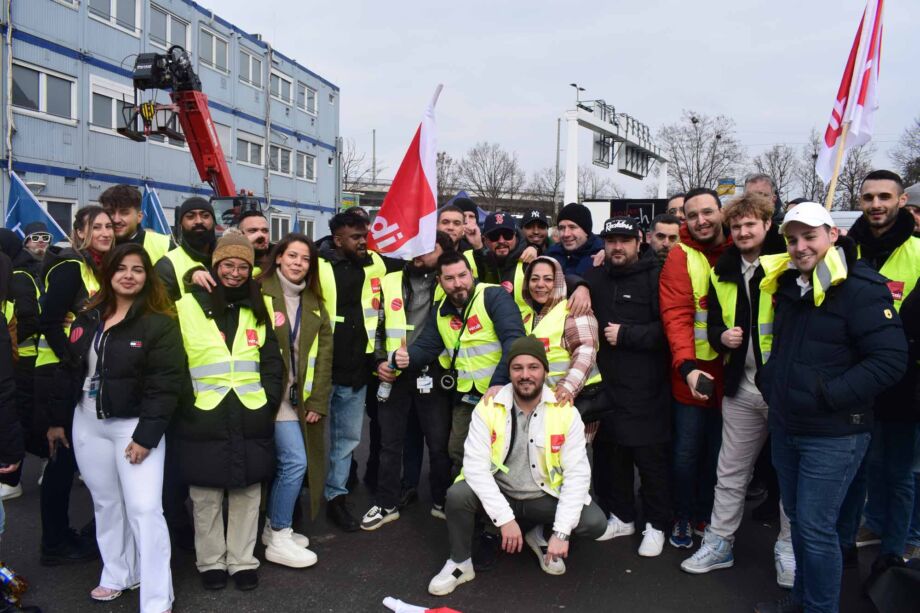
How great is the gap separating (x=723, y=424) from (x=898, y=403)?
0.94 meters

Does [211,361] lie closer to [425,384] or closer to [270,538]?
[270,538]

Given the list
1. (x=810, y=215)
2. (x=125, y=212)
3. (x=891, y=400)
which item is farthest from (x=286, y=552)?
(x=891, y=400)

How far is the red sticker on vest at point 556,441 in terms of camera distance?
3.96 meters

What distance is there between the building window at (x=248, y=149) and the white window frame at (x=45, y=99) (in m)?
7.62

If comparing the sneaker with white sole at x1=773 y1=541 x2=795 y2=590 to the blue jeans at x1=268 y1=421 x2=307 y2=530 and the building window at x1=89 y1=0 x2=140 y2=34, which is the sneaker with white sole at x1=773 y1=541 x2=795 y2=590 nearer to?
the blue jeans at x1=268 y1=421 x2=307 y2=530

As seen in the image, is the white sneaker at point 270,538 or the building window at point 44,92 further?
the building window at point 44,92

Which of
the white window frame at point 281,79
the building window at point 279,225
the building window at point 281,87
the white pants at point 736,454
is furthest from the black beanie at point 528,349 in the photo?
the building window at point 281,87

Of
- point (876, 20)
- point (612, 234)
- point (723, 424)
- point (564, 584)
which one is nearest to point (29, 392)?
point (564, 584)

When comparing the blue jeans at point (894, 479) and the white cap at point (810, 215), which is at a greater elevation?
the white cap at point (810, 215)

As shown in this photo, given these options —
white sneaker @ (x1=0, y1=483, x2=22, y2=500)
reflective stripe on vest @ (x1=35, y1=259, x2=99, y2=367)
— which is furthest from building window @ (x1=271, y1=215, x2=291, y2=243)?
reflective stripe on vest @ (x1=35, y1=259, x2=99, y2=367)

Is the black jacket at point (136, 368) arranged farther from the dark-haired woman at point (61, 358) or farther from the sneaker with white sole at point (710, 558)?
the sneaker with white sole at point (710, 558)

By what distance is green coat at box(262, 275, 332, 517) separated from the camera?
4281 millimetres

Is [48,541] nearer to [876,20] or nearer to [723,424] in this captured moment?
[723,424]

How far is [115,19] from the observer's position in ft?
61.6
